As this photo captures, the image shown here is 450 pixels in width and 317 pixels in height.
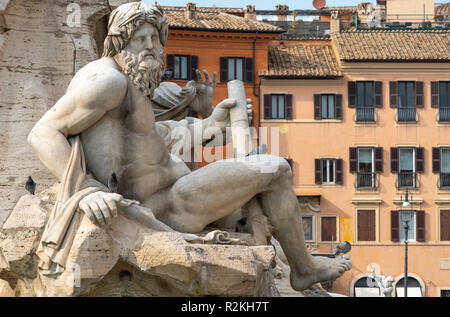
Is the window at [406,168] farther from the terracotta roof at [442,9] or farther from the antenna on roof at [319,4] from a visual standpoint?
the antenna on roof at [319,4]

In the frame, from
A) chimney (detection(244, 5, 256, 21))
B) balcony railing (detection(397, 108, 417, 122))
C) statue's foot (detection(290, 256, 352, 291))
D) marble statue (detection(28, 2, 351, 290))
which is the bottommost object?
statue's foot (detection(290, 256, 352, 291))

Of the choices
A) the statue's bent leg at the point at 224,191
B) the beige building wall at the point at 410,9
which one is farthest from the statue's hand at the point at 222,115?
the beige building wall at the point at 410,9

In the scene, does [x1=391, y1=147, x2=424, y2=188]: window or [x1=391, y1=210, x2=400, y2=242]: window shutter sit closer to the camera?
[x1=391, y1=210, x2=400, y2=242]: window shutter

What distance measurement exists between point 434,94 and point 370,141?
10.7ft

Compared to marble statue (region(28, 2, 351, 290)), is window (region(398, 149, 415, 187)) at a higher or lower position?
higher

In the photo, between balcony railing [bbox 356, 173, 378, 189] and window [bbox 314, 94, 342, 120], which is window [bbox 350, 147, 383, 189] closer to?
balcony railing [bbox 356, 173, 378, 189]

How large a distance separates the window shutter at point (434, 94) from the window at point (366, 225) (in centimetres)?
522

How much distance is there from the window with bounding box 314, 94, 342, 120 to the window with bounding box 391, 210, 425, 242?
4.59 meters

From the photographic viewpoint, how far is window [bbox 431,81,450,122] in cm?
4453

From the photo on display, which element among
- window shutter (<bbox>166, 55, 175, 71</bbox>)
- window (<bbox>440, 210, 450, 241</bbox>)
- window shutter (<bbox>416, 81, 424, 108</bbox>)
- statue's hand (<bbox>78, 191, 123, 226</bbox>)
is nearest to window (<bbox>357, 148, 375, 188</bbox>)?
window shutter (<bbox>416, 81, 424, 108</bbox>)

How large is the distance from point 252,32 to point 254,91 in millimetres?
2366

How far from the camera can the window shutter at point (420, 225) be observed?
43.3 m

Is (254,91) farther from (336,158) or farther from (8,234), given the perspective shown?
(8,234)

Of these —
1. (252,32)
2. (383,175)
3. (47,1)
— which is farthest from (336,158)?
(47,1)
